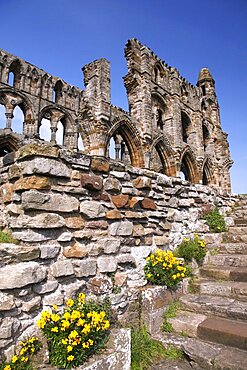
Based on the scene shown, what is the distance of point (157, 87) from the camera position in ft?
61.7

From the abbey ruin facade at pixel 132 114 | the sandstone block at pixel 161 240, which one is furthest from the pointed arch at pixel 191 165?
the sandstone block at pixel 161 240

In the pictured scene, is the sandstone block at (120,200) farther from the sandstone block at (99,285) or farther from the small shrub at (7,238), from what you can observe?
the small shrub at (7,238)

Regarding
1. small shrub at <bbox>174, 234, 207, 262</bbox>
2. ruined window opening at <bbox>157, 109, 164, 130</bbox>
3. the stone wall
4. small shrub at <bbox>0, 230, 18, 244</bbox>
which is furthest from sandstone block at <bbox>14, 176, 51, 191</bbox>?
ruined window opening at <bbox>157, 109, 164, 130</bbox>

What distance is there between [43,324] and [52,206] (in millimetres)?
1060

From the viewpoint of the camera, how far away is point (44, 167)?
8.57 feet

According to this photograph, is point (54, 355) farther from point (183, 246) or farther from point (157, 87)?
point (157, 87)

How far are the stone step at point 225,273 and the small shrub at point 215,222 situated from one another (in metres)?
1.12

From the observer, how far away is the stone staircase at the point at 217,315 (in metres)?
2.54

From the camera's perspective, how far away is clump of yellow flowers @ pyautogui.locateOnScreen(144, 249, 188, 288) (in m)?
3.46

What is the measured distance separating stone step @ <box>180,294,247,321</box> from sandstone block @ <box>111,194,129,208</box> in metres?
1.55

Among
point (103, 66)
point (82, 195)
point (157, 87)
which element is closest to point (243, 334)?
point (82, 195)

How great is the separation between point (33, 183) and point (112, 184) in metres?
1.04

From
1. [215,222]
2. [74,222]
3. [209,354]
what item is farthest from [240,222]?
[74,222]

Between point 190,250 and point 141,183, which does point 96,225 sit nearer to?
point 141,183
